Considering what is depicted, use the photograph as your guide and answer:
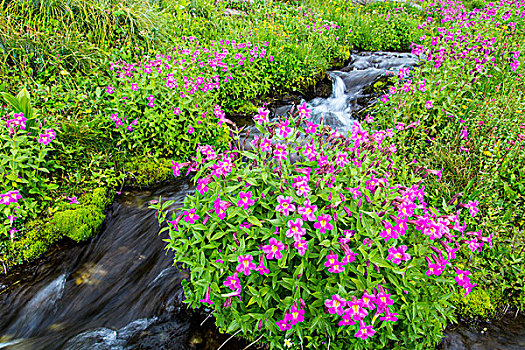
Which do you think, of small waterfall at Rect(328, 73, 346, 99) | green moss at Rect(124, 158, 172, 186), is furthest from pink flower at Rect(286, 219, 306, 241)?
small waterfall at Rect(328, 73, 346, 99)

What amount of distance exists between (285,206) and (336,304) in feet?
1.99

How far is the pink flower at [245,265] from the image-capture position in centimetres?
192

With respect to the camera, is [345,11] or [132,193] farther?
[345,11]

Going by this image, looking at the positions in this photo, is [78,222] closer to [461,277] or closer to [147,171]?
[147,171]

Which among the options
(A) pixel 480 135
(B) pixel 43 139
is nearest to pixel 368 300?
(A) pixel 480 135

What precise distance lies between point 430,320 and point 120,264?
8.47 ft

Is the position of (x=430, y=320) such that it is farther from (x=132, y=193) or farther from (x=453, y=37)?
(x=453, y=37)

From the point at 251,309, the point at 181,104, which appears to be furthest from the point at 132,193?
the point at 251,309

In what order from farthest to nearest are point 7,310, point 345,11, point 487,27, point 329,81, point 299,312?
1. point 345,11
2. point 329,81
3. point 487,27
4. point 7,310
5. point 299,312

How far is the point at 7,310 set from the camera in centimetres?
273

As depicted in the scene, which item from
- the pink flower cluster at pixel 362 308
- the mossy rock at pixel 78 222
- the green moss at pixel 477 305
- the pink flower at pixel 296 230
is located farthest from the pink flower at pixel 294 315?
the mossy rock at pixel 78 222

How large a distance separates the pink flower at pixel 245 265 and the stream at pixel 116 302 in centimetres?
72

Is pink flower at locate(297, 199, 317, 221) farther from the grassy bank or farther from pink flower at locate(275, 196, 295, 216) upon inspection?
the grassy bank

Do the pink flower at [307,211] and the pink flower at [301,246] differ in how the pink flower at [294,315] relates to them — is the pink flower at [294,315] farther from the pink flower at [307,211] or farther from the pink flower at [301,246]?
the pink flower at [307,211]
